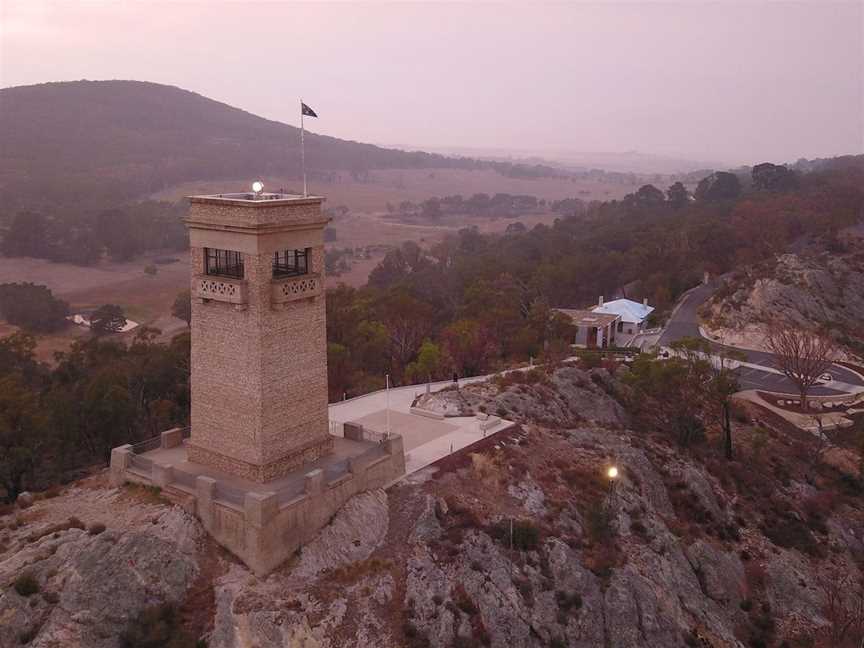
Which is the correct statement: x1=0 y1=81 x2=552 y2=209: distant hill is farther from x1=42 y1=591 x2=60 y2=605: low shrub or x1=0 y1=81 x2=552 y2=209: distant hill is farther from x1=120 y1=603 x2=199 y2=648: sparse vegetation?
x1=120 y1=603 x2=199 y2=648: sparse vegetation

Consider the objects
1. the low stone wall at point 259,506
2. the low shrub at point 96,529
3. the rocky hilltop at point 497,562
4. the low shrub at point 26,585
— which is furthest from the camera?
the low shrub at point 96,529

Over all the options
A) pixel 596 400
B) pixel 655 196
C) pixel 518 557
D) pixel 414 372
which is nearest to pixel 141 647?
pixel 518 557

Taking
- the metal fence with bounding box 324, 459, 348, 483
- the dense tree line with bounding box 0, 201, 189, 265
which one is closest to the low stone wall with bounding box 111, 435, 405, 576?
the metal fence with bounding box 324, 459, 348, 483

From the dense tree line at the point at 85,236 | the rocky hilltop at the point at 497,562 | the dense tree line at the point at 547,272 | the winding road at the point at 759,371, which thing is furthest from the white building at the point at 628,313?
the dense tree line at the point at 85,236

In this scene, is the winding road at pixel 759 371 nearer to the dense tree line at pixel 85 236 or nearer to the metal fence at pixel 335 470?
the metal fence at pixel 335 470

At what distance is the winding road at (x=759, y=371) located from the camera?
44.0 m

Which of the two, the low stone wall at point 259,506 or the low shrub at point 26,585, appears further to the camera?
the low stone wall at point 259,506

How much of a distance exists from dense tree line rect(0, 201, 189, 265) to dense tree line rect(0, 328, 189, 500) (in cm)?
5016

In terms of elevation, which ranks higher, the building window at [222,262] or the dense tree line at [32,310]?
the building window at [222,262]

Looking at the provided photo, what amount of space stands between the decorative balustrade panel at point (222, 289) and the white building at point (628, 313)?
40513 mm

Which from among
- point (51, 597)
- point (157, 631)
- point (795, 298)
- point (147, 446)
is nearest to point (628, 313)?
point (795, 298)

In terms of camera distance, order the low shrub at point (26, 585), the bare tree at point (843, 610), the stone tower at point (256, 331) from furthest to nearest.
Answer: the bare tree at point (843, 610) → the stone tower at point (256, 331) → the low shrub at point (26, 585)

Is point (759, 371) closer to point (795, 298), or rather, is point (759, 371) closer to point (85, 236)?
point (795, 298)

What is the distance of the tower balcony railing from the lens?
1864cm
